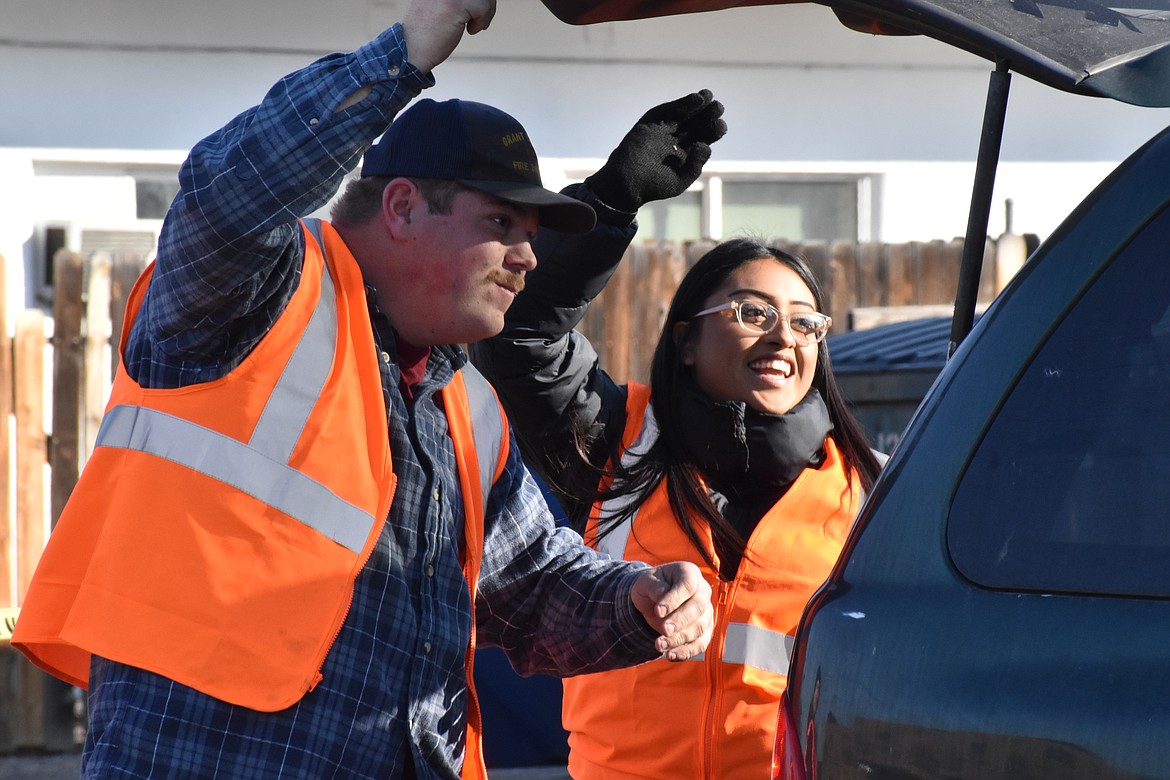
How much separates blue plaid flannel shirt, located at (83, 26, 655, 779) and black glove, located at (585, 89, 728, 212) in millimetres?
595

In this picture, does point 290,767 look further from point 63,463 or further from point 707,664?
point 63,463

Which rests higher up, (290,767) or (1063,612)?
(1063,612)

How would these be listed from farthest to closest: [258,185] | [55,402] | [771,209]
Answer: [771,209]
[55,402]
[258,185]

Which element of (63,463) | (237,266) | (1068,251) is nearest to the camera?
(1068,251)

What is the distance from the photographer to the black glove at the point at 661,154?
9.24 ft

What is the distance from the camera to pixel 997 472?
169 cm

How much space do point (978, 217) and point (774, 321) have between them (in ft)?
2.57

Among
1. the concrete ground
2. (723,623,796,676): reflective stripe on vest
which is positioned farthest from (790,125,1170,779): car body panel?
the concrete ground

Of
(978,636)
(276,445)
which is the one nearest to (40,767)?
(276,445)

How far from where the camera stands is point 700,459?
3.02 m

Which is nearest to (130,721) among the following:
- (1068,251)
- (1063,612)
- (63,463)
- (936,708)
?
(936,708)

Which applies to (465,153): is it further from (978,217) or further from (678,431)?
(678,431)

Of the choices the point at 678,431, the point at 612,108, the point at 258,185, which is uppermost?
the point at 612,108

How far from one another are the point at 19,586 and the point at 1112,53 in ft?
18.7
